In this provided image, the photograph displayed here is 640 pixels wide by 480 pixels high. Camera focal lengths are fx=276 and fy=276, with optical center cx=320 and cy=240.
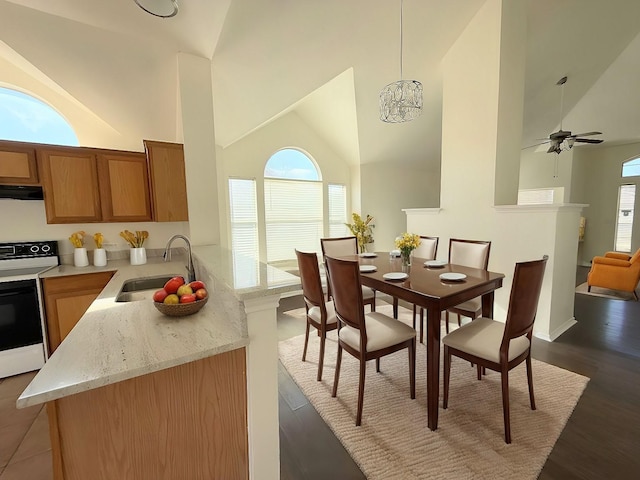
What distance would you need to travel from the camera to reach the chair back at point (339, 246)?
11.1ft

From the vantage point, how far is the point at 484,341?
71.1 inches

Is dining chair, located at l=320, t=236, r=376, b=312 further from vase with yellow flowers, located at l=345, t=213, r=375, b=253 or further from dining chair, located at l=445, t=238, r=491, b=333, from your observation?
vase with yellow flowers, located at l=345, t=213, r=375, b=253

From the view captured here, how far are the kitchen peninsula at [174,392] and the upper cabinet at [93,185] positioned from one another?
6.09ft

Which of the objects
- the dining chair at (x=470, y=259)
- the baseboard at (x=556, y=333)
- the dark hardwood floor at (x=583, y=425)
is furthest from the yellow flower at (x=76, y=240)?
the baseboard at (x=556, y=333)

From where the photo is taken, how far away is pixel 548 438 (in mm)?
1648

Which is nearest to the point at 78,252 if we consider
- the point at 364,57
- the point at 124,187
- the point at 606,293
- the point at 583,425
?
the point at 124,187

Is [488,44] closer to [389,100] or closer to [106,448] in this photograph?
[389,100]

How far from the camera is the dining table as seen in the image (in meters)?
1.72

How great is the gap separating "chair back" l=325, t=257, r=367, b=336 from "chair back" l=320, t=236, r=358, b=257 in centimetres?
135

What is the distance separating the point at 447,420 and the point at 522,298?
94 cm

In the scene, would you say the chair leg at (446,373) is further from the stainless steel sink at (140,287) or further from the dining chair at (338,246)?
the stainless steel sink at (140,287)

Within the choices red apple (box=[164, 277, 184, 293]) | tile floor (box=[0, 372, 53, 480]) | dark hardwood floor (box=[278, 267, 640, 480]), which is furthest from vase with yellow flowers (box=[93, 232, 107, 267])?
dark hardwood floor (box=[278, 267, 640, 480])

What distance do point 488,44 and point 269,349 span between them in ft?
13.3

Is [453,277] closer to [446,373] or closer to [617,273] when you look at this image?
[446,373]
